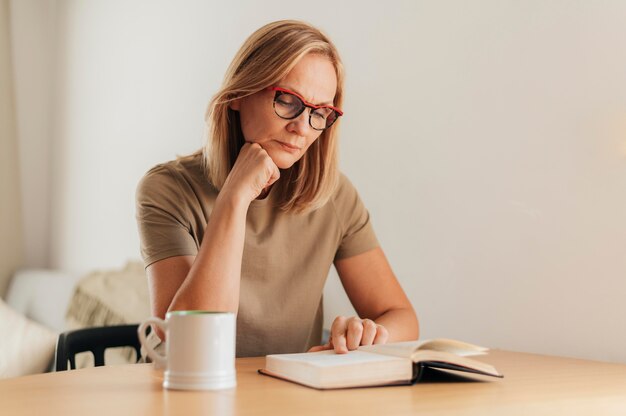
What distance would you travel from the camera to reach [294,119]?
1435mm

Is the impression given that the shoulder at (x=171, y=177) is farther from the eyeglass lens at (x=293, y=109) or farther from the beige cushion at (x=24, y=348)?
the beige cushion at (x=24, y=348)

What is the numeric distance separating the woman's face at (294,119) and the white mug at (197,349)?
0.63 meters

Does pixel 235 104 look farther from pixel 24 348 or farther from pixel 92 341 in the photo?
pixel 24 348

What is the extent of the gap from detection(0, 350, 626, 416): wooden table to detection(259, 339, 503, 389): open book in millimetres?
14

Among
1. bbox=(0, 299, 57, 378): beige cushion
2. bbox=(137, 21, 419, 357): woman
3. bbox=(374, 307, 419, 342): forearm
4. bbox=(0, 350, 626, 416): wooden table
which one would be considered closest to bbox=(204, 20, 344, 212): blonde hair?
bbox=(137, 21, 419, 357): woman

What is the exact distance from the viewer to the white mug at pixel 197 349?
2.89ft

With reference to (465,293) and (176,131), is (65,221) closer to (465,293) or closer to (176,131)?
(176,131)

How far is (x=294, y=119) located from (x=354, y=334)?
479 mm

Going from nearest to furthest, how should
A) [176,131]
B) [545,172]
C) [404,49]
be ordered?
[545,172] < [404,49] < [176,131]

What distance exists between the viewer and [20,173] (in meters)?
3.28

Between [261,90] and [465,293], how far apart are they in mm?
683

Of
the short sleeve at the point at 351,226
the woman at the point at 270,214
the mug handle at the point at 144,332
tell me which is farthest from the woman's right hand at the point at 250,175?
the mug handle at the point at 144,332

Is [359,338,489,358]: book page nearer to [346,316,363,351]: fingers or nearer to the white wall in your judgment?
[346,316,363,351]: fingers

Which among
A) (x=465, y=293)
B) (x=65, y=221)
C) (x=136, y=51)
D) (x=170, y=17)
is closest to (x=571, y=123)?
(x=465, y=293)
